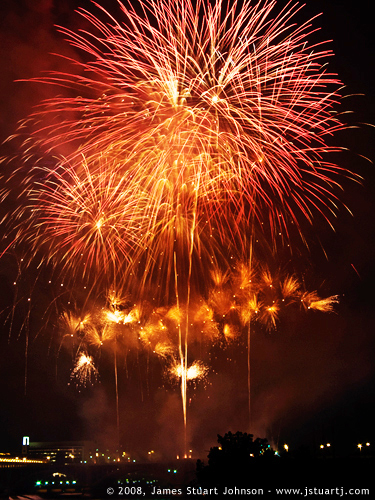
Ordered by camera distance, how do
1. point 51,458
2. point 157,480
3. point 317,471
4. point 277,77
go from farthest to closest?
point 51,458
point 157,480
point 317,471
point 277,77

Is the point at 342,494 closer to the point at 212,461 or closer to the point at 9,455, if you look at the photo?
the point at 212,461

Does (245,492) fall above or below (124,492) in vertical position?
above

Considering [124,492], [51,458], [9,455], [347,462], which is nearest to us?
[347,462]

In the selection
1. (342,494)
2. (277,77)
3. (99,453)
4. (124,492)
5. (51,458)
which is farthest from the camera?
(51,458)

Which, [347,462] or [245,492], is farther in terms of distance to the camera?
[347,462]

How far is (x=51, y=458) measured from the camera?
6033 inches

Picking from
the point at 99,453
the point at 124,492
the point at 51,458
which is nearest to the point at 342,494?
the point at 124,492

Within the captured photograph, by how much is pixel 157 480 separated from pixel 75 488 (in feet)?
58.5

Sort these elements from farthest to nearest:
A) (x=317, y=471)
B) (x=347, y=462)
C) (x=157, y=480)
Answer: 1. (x=157, y=480)
2. (x=347, y=462)
3. (x=317, y=471)

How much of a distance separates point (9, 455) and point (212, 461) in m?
98.0

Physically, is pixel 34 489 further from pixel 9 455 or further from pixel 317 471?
pixel 317 471

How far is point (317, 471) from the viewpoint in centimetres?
3550

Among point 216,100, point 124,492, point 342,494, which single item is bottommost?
point 124,492

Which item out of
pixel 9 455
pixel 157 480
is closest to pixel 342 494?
pixel 157 480
